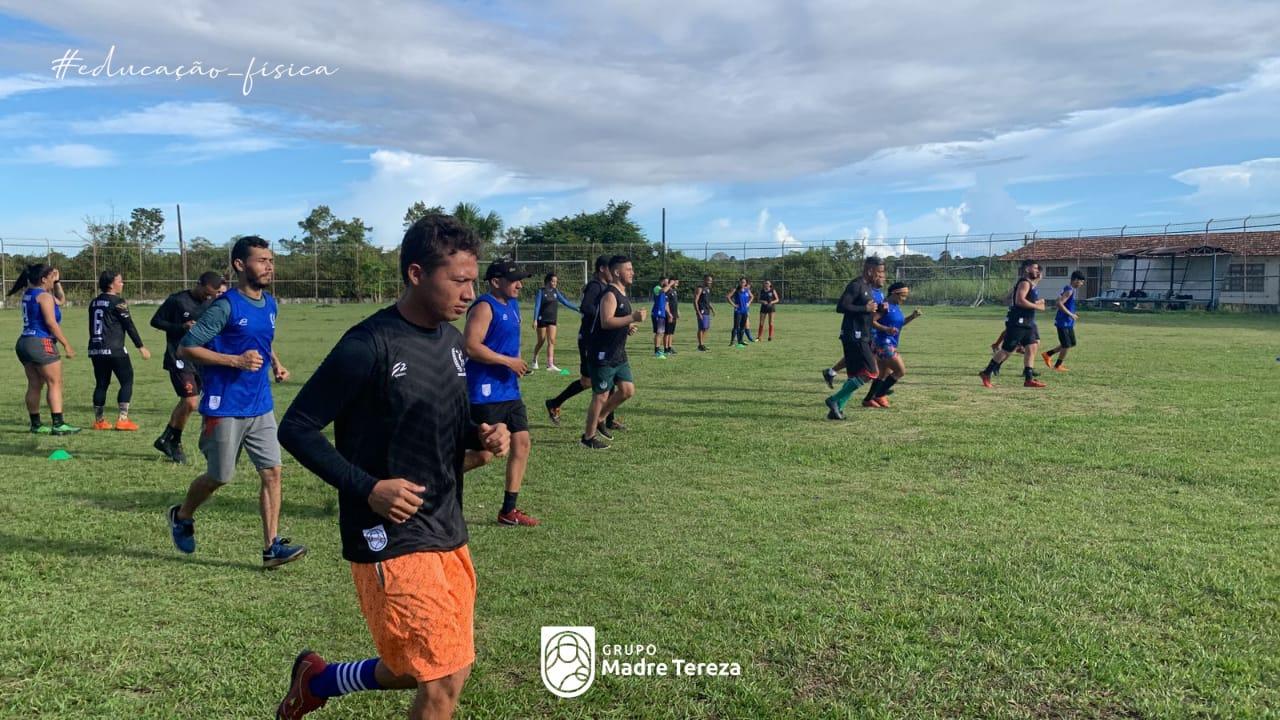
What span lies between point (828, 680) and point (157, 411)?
1075 cm

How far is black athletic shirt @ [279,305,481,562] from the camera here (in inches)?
109

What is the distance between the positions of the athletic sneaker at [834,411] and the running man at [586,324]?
121 inches

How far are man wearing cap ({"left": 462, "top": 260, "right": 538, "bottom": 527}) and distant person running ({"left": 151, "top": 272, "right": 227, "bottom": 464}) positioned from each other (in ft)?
11.3

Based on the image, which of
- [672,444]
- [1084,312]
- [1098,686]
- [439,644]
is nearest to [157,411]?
[672,444]

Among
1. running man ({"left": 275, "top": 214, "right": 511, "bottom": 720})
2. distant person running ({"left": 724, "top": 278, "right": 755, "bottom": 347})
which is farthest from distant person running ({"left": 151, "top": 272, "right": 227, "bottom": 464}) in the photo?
distant person running ({"left": 724, "top": 278, "right": 755, "bottom": 347})

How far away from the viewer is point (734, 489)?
7.25 meters

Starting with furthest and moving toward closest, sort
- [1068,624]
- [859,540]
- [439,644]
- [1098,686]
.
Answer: [859,540], [1068,624], [1098,686], [439,644]

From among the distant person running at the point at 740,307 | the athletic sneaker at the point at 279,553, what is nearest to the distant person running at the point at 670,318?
the distant person running at the point at 740,307

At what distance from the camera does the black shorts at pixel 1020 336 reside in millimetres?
13812

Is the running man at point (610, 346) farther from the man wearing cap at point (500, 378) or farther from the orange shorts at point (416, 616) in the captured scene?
the orange shorts at point (416, 616)

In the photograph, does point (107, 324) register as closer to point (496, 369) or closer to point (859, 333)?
point (496, 369)

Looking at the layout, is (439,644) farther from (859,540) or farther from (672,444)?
(672,444)

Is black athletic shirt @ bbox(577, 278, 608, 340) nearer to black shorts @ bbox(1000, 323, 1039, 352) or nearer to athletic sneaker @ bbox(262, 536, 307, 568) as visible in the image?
athletic sneaker @ bbox(262, 536, 307, 568)

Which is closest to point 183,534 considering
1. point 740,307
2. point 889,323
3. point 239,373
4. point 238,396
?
point 238,396
